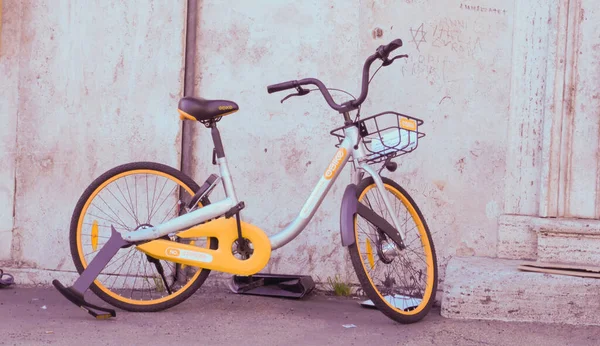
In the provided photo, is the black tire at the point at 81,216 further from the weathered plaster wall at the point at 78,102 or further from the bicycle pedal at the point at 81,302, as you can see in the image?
the weathered plaster wall at the point at 78,102

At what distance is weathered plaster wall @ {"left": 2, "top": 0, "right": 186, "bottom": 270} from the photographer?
19.5ft

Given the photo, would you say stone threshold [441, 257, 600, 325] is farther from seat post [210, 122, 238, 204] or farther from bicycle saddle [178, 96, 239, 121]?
bicycle saddle [178, 96, 239, 121]

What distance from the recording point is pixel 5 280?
580cm

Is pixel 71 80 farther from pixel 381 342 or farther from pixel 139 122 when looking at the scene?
pixel 381 342

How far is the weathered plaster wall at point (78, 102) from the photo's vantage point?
5.93m

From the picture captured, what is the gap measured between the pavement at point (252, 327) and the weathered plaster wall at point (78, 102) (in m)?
0.67

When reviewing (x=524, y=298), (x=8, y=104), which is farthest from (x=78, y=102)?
(x=524, y=298)

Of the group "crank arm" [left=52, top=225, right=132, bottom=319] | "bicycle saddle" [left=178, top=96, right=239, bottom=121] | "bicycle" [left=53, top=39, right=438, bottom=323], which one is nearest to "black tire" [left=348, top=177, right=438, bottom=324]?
"bicycle" [left=53, top=39, right=438, bottom=323]

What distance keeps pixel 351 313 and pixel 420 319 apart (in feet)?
1.67

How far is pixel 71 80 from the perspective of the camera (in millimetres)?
5961

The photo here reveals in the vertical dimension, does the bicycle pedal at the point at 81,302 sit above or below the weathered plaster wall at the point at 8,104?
below

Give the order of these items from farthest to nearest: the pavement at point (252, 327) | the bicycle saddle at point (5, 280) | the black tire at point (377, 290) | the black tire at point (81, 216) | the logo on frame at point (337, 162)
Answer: the bicycle saddle at point (5, 280) → the black tire at point (81, 216) → the logo on frame at point (337, 162) → the black tire at point (377, 290) → the pavement at point (252, 327)

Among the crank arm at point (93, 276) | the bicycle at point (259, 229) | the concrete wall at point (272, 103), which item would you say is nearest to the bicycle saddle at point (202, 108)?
the bicycle at point (259, 229)

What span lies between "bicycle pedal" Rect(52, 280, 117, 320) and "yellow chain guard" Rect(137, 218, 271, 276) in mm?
393
